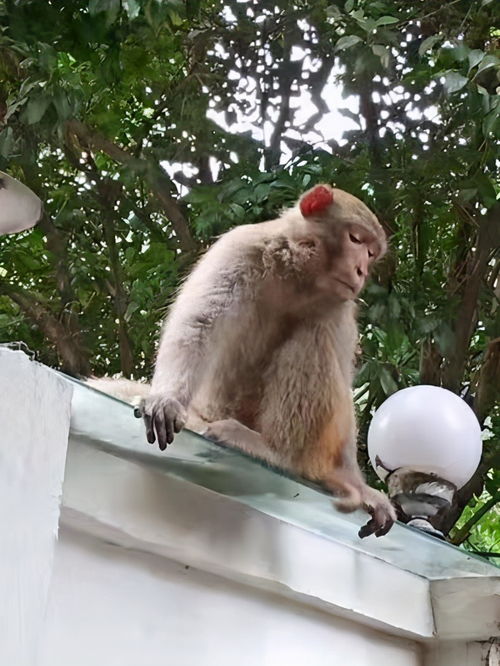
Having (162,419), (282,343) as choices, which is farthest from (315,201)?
(162,419)

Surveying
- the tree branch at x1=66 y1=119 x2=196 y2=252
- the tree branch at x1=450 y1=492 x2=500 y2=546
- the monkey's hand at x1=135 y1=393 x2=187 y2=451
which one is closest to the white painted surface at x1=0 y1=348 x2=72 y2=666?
the monkey's hand at x1=135 y1=393 x2=187 y2=451

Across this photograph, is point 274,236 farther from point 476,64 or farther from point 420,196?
point 420,196

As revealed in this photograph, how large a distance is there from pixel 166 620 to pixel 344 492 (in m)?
0.78

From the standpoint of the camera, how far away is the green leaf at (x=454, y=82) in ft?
11.3

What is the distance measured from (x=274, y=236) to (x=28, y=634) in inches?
72.0

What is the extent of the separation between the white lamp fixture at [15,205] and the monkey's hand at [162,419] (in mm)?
340

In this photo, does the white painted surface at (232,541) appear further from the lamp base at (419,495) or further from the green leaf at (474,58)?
the green leaf at (474,58)

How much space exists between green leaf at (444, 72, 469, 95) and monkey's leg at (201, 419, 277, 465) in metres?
1.67

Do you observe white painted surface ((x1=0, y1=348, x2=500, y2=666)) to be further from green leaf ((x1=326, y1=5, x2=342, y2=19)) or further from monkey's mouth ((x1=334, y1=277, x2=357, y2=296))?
green leaf ((x1=326, y1=5, x2=342, y2=19))

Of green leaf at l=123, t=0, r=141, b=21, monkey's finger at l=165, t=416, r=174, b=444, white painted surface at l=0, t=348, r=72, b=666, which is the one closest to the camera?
white painted surface at l=0, t=348, r=72, b=666

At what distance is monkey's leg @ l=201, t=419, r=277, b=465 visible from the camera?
7.47ft

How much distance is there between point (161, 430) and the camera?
1.59 m

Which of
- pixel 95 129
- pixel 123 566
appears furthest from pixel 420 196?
pixel 123 566

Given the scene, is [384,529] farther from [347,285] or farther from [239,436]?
[347,285]
